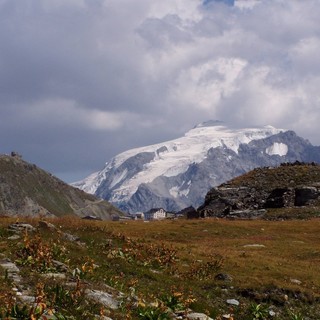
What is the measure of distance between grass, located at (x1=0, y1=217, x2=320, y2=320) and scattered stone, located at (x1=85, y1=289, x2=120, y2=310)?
1.26 feet

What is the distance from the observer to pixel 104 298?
16.8 m

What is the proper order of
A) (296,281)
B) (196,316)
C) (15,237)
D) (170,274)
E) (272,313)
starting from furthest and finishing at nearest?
1. (296,281)
2. (170,274)
3. (15,237)
4. (272,313)
5. (196,316)

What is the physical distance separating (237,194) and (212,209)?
639 centimetres

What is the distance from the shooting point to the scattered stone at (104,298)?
16220 mm

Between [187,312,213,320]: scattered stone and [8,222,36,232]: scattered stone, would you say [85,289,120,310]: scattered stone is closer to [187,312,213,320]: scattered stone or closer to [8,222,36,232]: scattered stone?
[187,312,213,320]: scattered stone

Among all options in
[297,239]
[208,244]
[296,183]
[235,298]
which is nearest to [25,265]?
[235,298]

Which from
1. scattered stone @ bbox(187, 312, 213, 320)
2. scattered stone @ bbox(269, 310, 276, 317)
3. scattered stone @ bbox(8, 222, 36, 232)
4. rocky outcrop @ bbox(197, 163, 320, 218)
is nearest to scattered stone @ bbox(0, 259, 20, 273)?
scattered stone @ bbox(187, 312, 213, 320)

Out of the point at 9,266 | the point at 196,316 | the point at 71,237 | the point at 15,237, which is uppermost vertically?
the point at 15,237

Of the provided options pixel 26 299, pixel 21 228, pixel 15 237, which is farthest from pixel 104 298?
pixel 21 228

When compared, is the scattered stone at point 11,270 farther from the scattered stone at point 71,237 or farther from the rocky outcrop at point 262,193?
the rocky outcrop at point 262,193

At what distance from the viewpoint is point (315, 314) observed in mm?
23984

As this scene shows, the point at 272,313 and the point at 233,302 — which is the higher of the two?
the point at 233,302

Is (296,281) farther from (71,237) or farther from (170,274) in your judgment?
(71,237)

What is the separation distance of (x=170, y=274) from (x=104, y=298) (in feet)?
37.9
